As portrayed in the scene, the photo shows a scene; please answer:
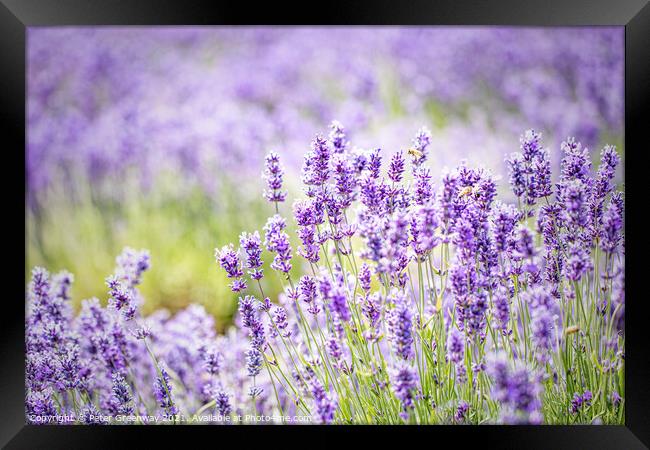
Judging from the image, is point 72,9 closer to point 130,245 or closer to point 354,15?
point 130,245

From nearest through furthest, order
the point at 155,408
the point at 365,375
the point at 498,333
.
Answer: the point at 365,375 < the point at 498,333 < the point at 155,408

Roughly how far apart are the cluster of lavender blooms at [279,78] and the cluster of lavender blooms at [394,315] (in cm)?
25

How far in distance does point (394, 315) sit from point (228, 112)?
4.01 feet

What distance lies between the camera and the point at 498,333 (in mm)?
2018

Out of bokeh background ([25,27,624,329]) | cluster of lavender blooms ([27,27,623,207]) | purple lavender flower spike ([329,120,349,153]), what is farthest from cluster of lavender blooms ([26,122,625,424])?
cluster of lavender blooms ([27,27,623,207])

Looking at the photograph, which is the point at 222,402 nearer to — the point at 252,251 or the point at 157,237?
the point at 252,251

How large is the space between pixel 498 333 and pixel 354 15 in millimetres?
1308

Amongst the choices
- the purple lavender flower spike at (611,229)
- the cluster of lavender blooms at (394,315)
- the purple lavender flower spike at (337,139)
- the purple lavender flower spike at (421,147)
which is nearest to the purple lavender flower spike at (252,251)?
the cluster of lavender blooms at (394,315)

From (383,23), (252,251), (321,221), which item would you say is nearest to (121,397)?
(252,251)

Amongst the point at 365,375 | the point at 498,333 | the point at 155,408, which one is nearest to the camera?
the point at 365,375

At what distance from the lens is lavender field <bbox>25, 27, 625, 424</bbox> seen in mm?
1855

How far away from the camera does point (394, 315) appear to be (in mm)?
1693

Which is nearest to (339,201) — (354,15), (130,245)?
(354,15)

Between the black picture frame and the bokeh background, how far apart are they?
65mm
